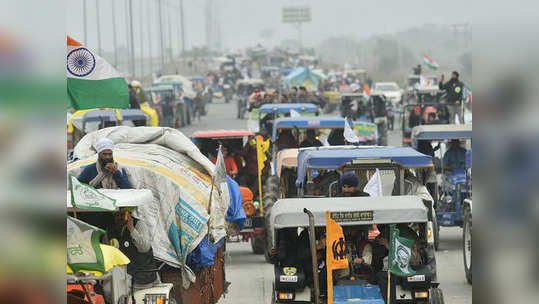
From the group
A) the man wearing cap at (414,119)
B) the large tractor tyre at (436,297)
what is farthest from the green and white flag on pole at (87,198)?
the man wearing cap at (414,119)

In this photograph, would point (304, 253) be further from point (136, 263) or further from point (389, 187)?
point (389, 187)

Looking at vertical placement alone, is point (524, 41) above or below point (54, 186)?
above

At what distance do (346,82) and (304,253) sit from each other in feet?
201

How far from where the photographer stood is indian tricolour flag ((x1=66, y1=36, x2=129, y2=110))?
9.49m

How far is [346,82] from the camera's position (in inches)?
2776

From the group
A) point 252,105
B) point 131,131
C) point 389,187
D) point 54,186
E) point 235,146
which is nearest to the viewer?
point 54,186

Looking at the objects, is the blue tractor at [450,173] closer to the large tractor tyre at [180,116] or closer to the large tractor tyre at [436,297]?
the large tractor tyre at [436,297]

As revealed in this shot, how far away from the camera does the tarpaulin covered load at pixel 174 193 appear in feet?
32.8

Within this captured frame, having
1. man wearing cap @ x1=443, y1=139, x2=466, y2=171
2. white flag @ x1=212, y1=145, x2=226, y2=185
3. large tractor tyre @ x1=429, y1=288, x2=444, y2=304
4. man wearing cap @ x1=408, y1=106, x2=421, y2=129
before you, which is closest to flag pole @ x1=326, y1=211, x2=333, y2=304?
large tractor tyre @ x1=429, y1=288, x2=444, y2=304

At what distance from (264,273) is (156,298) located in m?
6.05

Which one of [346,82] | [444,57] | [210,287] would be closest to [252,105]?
[210,287]

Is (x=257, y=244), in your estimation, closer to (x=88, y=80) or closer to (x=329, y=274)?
(x=88, y=80)

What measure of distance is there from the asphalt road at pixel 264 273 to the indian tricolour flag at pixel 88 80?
4047 millimetres

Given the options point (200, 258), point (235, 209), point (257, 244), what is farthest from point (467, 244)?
point (200, 258)
